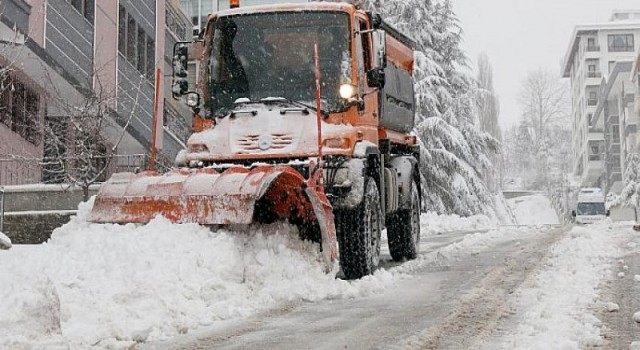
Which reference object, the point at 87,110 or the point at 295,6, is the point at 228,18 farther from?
the point at 87,110

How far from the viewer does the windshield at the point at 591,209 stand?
4400 cm

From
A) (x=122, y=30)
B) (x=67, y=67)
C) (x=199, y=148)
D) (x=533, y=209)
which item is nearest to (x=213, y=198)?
(x=199, y=148)

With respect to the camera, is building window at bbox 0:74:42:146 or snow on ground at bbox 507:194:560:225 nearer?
building window at bbox 0:74:42:146

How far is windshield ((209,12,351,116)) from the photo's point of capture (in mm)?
8914

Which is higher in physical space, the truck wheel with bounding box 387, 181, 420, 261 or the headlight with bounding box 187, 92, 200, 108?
the headlight with bounding box 187, 92, 200, 108

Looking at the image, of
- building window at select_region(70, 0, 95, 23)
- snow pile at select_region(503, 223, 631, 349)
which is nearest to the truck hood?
snow pile at select_region(503, 223, 631, 349)

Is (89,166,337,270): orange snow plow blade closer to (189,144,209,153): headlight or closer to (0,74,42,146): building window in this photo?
(189,144,209,153): headlight

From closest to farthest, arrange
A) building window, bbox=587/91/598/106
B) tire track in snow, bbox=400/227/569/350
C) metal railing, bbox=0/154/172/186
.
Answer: tire track in snow, bbox=400/227/569/350 < metal railing, bbox=0/154/172/186 < building window, bbox=587/91/598/106

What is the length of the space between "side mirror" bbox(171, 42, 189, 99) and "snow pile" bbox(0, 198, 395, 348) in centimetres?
173

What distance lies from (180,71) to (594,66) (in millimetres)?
87013

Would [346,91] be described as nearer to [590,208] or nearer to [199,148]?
[199,148]

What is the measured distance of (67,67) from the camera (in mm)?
18203

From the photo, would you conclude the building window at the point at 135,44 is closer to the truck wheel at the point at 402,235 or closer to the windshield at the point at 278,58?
the truck wheel at the point at 402,235

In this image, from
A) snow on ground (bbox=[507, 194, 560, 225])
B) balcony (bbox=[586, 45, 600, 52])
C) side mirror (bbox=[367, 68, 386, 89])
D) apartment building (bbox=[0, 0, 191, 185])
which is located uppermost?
balcony (bbox=[586, 45, 600, 52])
